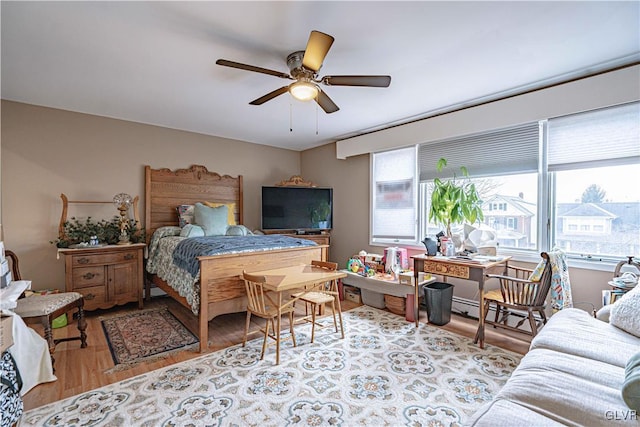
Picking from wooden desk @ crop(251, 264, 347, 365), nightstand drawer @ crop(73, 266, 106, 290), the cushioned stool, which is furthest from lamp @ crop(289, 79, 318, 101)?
nightstand drawer @ crop(73, 266, 106, 290)

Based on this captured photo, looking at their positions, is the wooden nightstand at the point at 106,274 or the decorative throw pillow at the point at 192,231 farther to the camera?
the decorative throw pillow at the point at 192,231

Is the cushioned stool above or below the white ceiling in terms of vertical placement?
below

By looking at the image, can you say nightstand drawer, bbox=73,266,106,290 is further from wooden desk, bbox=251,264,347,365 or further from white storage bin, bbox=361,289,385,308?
white storage bin, bbox=361,289,385,308

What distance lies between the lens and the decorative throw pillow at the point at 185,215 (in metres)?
4.24

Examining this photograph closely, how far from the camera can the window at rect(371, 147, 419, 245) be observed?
416cm

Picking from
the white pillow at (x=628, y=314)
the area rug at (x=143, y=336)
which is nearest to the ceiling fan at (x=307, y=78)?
the white pillow at (x=628, y=314)

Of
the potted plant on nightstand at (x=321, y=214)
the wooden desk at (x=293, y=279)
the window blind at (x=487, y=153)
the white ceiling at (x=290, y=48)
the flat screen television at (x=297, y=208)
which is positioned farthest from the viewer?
the potted plant on nightstand at (x=321, y=214)

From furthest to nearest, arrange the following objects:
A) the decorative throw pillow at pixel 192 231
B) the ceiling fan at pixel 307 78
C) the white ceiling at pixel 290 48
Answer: the decorative throw pillow at pixel 192 231 → the ceiling fan at pixel 307 78 → the white ceiling at pixel 290 48

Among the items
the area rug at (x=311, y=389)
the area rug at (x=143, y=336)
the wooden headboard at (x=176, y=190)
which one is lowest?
the area rug at (x=143, y=336)

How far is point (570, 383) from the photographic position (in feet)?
4.06

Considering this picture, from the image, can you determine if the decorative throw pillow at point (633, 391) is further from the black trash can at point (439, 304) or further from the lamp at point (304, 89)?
the lamp at point (304, 89)

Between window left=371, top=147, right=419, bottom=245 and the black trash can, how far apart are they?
0.95 metres

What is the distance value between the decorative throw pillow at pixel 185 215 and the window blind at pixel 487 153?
3.32 m

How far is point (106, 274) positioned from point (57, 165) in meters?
1.46
